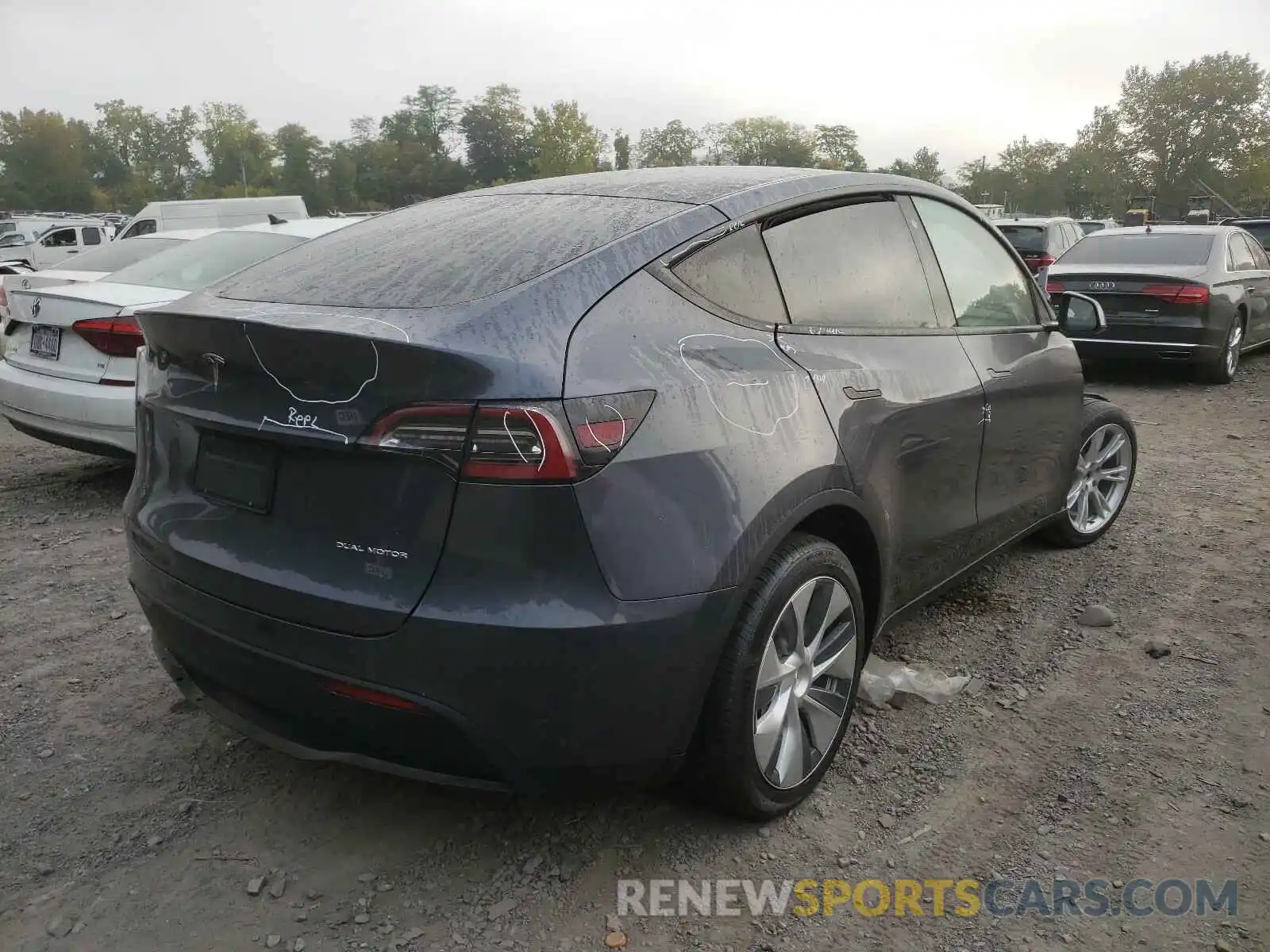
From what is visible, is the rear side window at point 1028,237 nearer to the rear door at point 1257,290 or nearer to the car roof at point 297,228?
the rear door at point 1257,290

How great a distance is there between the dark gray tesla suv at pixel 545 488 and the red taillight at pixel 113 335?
2.78 metres

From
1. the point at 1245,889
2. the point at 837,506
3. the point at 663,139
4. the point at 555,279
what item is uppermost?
the point at 663,139

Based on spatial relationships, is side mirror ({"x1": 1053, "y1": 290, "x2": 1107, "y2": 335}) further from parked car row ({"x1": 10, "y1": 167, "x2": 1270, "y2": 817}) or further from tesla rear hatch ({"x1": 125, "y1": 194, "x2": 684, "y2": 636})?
tesla rear hatch ({"x1": 125, "y1": 194, "x2": 684, "y2": 636})

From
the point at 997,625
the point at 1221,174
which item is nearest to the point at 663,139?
the point at 1221,174

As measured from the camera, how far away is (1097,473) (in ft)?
15.5

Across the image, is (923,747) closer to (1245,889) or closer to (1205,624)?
(1245,889)

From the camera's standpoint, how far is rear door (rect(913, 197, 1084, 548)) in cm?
343

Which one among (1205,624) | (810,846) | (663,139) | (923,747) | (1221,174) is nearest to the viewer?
(810,846)

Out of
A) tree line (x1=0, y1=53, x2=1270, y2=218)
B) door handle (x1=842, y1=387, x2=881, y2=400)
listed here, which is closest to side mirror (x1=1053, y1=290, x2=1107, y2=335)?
door handle (x1=842, y1=387, x2=881, y2=400)

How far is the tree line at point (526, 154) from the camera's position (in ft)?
258

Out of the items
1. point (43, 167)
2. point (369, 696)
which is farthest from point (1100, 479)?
point (43, 167)

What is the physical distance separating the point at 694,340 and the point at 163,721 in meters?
2.10

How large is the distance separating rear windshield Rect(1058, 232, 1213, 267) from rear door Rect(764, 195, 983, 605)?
7.49 metres

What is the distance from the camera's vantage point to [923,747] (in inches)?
118
